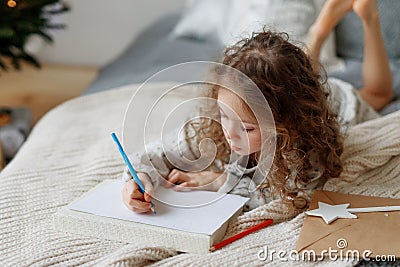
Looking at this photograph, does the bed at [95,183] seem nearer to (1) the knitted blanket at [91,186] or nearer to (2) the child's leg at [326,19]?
(1) the knitted blanket at [91,186]

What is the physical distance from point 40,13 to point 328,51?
91 cm

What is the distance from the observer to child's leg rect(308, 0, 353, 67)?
1630 millimetres

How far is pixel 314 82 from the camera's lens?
1.25 metres

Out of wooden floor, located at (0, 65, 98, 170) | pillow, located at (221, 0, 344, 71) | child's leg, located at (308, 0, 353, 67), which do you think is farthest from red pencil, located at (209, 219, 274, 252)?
wooden floor, located at (0, 65, 98, 170)

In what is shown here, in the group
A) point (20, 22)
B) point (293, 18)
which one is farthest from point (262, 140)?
point (20, 22)

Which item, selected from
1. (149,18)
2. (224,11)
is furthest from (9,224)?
(149,18)

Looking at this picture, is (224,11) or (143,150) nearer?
(143,150)

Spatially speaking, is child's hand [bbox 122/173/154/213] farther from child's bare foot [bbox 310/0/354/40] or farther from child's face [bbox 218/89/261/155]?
child's bare foot [bbox 310/0/354/40]

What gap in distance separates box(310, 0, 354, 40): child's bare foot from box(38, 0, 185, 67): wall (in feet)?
4.67

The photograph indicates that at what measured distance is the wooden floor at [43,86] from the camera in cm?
285

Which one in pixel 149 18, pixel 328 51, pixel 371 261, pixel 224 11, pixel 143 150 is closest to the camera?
pixel 371 261

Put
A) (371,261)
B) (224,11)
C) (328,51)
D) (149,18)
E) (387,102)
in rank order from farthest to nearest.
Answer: (149,18) → (224,11) → (328,51) → (387,102) → (371,261)

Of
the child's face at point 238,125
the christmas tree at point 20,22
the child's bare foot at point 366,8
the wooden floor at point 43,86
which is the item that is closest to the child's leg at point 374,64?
the child's bare foot at point 366,8

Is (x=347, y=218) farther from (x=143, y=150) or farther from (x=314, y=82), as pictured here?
(x=143, y=150)
